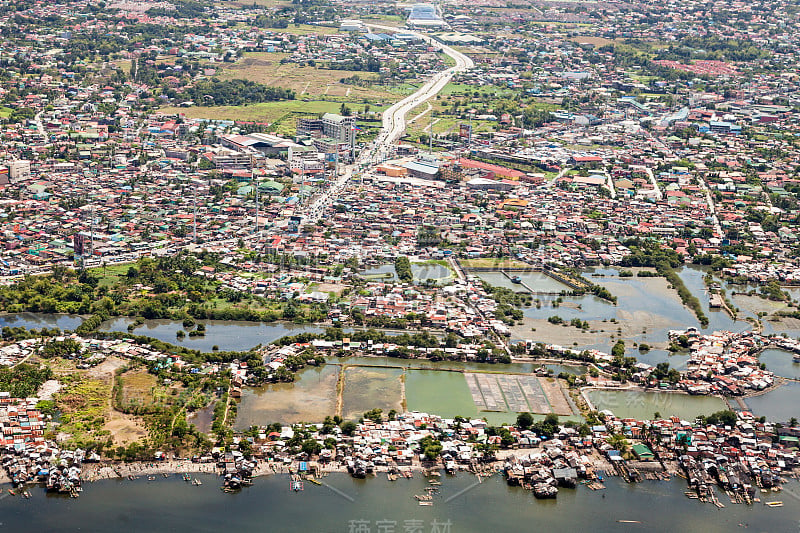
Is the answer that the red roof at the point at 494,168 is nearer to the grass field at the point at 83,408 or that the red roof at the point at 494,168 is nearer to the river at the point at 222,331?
the river at the point at 222,331

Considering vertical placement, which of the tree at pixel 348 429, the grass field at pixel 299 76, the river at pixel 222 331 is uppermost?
the grass field at pixel 299 76

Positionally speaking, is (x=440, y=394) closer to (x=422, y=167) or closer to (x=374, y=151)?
(x=422, y=167)

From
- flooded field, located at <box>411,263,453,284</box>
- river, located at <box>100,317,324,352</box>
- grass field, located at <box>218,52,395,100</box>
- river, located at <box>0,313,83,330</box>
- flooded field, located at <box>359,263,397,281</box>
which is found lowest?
river, located at <box>0,313,83,330</box>

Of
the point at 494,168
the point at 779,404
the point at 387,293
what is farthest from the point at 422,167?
the point at 779,404

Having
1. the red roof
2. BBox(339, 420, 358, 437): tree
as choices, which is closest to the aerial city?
BBox(339, 420, 358, 437): tree

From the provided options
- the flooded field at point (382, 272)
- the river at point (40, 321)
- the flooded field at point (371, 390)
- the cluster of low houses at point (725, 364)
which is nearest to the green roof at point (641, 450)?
the cluster of low houses at point (725, 364)

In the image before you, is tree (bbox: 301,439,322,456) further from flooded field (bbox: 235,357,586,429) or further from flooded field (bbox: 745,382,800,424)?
flooded field (bbox: 745,382,800,424)
